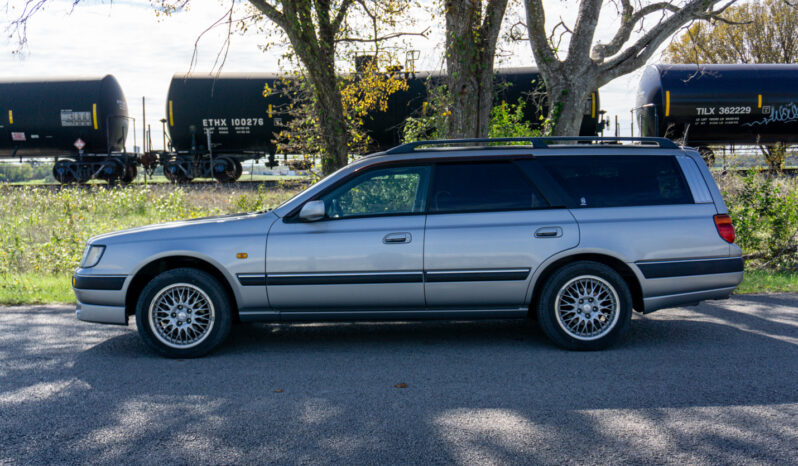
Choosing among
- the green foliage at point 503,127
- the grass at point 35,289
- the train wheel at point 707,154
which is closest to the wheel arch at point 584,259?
the grass at point 35,289

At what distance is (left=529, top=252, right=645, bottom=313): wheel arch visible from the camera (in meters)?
5.66

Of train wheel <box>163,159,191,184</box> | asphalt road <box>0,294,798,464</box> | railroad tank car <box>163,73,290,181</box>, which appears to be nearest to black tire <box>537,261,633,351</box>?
asphalt road <box>0,294,798,464</box>

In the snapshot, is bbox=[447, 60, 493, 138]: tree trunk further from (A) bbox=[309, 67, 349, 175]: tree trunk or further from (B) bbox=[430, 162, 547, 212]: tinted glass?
(B) bbox=[430, 162, 547, 212]: tinted glass

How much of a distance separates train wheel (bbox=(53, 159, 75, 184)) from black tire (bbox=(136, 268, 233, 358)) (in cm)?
2024

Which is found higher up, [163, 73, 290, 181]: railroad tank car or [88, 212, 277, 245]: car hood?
[163, 73, 290, 181]: railroad tank car

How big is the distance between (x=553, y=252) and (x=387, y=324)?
6.76ft

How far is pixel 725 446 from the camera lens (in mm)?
3584

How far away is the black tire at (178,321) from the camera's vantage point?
5598mm

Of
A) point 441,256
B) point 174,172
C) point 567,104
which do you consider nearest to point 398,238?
point 441,256

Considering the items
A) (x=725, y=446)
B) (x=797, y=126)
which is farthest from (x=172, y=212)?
(x=797, y=126)

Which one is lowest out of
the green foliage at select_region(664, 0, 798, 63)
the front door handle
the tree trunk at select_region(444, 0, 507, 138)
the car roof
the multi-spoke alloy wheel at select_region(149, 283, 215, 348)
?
the multi-spoke alloy wheel at select_region(149, 283, 215, 348)

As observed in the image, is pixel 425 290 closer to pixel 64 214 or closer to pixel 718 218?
pixel 718 218

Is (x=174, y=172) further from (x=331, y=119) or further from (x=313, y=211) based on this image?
(x=313, y=211)

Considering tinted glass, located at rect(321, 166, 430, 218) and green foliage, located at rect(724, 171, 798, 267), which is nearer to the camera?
tinted glass, located at rect(321, 166, 430, 218)
